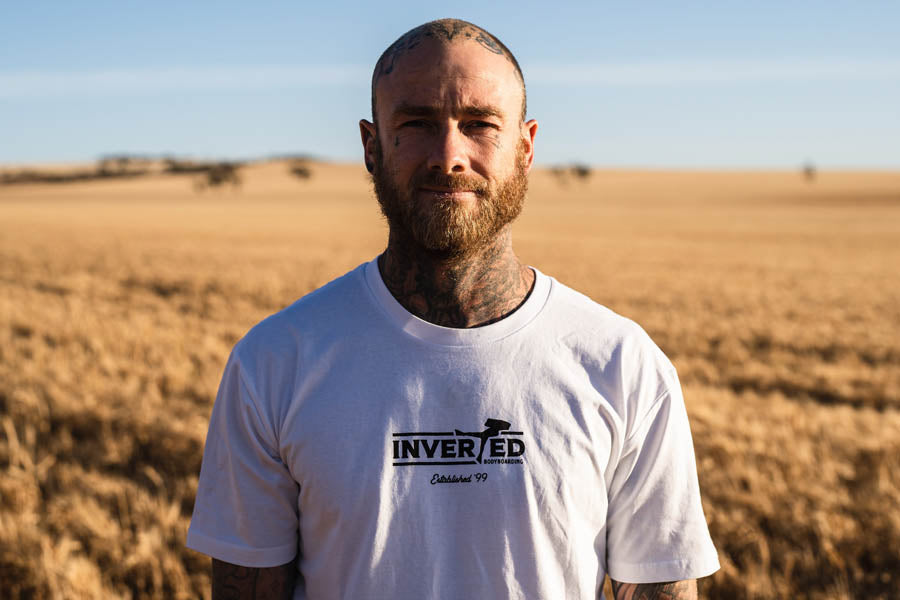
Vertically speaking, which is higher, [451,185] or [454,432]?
[451,185]

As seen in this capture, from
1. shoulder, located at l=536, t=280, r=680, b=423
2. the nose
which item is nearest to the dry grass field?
the nose

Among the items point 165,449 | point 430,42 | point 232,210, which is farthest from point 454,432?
point 232,210

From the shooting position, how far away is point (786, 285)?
19.5m

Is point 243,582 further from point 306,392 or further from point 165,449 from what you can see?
point 165,449

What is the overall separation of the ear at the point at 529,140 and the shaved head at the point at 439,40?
0.07 meters

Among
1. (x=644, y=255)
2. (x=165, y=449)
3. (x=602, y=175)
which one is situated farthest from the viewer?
(x=602, y=175)

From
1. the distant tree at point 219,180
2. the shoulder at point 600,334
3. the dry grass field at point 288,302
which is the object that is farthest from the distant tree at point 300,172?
the shoulder at point 600,334

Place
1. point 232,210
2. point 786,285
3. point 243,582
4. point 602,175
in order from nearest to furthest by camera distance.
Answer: point 243,582, point 786,285, point 232,210, point 602,175

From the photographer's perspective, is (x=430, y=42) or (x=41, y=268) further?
(x=41, y=268)

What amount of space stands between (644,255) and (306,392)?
26679mm

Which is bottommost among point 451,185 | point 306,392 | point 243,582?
point 243,582

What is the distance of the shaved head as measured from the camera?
1887mm

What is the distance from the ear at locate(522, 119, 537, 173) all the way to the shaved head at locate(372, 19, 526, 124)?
73mm

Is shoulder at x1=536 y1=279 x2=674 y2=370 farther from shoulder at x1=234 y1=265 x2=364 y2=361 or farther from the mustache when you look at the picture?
shoulder at x1=234 y1=265 x2=364 y2=361
